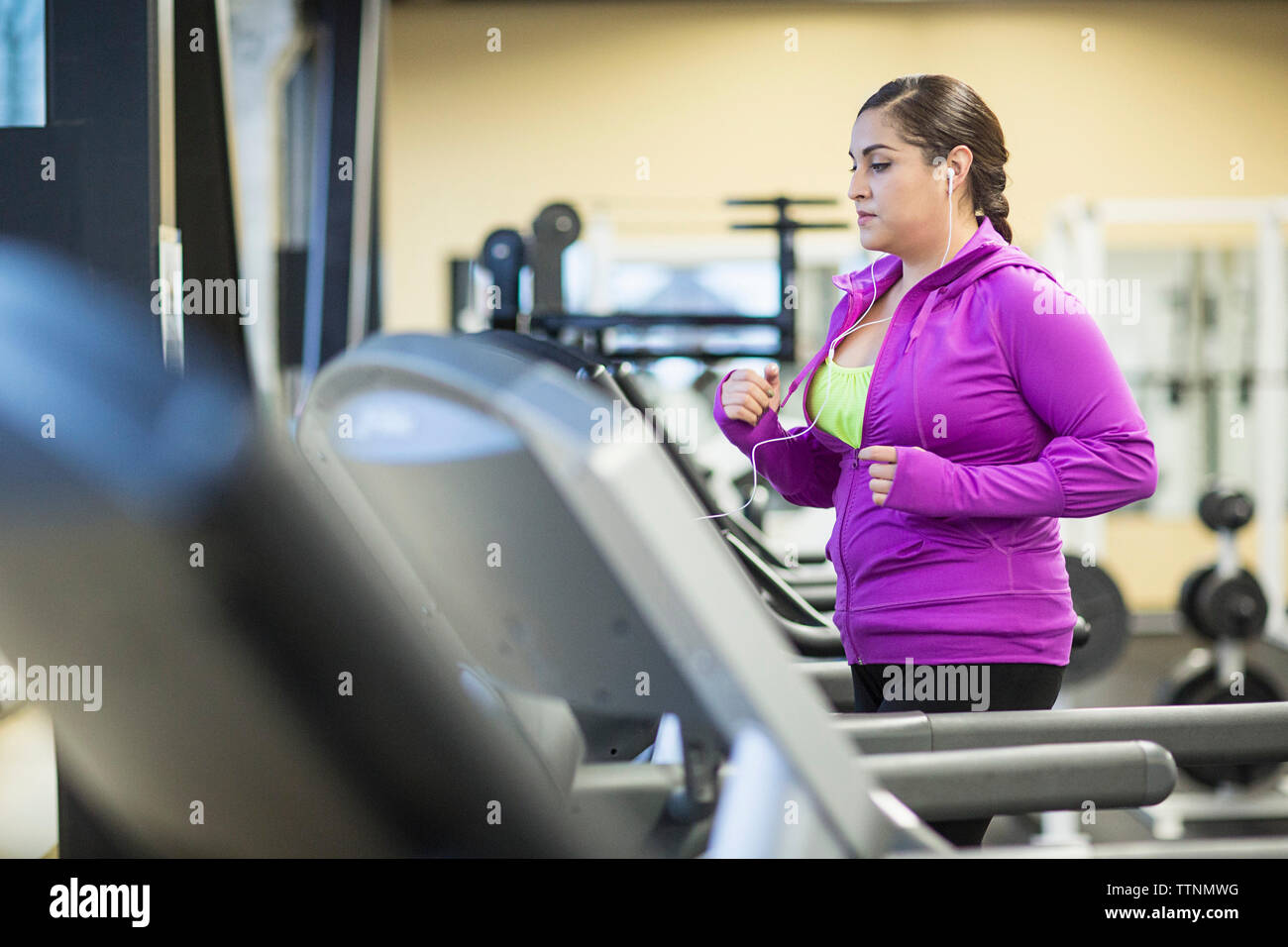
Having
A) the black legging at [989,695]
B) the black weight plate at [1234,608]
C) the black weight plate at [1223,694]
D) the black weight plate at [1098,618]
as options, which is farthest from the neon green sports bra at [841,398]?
the black weight plate at [1234,608]

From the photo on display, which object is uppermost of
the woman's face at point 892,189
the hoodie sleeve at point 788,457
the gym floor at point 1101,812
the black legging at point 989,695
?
the woman's face at point 892,189

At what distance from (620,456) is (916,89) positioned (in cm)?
57

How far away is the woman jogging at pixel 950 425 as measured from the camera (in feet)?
3.18

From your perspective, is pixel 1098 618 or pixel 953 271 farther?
pixel 1098 618

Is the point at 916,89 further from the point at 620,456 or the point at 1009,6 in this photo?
the point at 1009,6

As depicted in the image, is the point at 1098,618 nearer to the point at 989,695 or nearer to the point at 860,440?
the point at 989,695

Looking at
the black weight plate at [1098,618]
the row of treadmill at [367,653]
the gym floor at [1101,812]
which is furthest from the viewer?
the black weight plate at [1098,618]

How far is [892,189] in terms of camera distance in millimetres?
1010

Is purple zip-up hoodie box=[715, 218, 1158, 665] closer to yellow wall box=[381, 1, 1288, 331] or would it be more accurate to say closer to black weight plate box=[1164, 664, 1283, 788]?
black weight plate box=[1164, 664, 1283, 788]

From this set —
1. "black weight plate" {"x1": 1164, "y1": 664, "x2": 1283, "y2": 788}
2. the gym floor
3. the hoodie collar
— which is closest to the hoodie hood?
the hoodie collar

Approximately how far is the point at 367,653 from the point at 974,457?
2.03ft

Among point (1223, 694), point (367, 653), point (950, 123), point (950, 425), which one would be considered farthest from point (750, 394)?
point (1223, 694)

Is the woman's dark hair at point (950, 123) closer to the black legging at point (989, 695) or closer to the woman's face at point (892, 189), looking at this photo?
the woman's face at point (892, 189)

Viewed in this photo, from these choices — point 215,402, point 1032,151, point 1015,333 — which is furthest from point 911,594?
point 215,402
